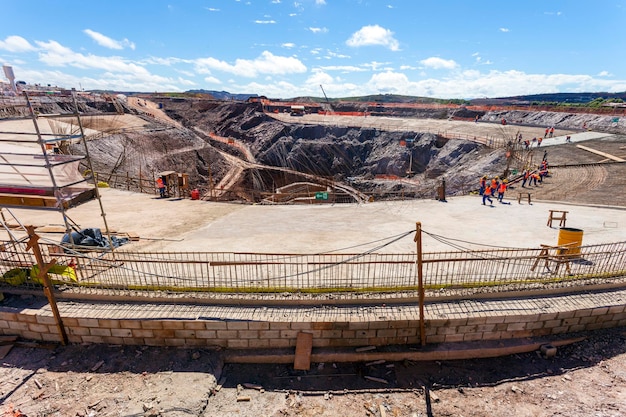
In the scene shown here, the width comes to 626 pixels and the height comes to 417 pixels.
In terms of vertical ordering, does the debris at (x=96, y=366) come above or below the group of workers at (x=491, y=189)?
below

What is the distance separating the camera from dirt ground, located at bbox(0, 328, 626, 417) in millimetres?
6027

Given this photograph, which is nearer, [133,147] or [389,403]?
[389,403]

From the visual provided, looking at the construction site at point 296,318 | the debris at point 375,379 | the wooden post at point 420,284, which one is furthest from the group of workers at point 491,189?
the debris at point 375,379

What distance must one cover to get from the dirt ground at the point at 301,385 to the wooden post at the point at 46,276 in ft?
1.56

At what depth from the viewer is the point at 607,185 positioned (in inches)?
692

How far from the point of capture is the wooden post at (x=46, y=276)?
22.3ft

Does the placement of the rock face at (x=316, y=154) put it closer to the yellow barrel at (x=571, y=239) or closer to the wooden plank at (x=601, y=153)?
the wooden plank at (x=601, y=153)

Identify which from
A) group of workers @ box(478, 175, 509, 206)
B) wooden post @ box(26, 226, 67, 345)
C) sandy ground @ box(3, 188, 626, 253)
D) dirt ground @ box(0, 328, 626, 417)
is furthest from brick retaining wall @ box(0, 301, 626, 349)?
group of workers @ box(478, 175, 509, 206)

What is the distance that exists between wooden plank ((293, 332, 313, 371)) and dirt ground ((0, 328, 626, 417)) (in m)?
0.14

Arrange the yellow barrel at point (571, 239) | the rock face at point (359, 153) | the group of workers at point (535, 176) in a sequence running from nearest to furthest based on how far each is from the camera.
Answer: the yellow barrel at point (571, 239) < the group of workers at point (535, 176) < the rock face at point (359, 153)

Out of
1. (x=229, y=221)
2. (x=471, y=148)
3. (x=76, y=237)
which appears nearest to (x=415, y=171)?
(x=471, y=148)

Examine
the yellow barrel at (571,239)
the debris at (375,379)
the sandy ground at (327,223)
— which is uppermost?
the yellow barrel at (571,239)

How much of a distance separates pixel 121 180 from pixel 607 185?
31572 mm

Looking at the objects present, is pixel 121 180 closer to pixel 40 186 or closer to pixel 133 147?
pixel 133 147
